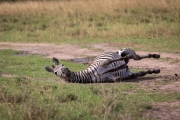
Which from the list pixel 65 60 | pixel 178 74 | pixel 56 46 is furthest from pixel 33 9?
pixel 178 74

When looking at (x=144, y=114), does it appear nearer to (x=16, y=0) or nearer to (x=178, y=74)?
(x=178, y=74)

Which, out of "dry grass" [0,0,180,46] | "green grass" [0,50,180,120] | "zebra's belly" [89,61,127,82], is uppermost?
"dry grass" [0,0,180,46]

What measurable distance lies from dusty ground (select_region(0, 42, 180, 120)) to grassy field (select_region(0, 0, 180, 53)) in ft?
2.85

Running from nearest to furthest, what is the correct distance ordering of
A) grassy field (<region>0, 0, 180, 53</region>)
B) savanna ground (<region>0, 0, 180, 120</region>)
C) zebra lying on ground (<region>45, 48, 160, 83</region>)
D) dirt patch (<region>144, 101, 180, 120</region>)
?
dirt patch (<region>144, 101, 180, 120</region>) < savanna ground (<region>0, 0, 180, 120</region>) < zebra lying on ground (<region>45, 48, 160, 83</region>) < grassy field (<region>0, 0, 180, 53</region>)

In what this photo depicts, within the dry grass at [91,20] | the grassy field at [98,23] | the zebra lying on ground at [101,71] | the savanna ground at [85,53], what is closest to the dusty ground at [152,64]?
the savanna ground at [85,53]

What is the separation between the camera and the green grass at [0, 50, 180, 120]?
5.77 meters

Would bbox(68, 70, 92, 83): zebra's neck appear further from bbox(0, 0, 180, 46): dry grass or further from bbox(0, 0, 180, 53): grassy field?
bbox(0, 0, 180, 46): dry grass

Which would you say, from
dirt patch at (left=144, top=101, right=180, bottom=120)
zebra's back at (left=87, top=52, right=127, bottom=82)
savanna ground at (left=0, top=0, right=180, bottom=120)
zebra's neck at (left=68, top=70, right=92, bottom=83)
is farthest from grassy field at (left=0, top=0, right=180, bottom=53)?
dirt patch at (left=144, top=101, right=180, bottom=120)

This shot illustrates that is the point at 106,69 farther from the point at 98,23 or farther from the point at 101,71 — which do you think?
the point at 98,23

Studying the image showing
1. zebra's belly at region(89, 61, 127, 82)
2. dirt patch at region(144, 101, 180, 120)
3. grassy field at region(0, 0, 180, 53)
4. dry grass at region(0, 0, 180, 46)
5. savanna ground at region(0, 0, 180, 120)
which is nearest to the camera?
dirt patch at region(144, 101, 180, 120)

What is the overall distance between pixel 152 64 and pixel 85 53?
2.59 metres

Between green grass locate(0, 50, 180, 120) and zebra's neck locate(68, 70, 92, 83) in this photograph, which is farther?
zebra's neck locate(68, 70, 92, 83)

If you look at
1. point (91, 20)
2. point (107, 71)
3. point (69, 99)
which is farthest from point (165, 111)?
point (91, 20)

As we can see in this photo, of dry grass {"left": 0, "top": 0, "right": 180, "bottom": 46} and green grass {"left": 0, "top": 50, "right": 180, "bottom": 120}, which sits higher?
dry grass {"left": 0, "top": 0, "right": 180, "bottom": 46}
